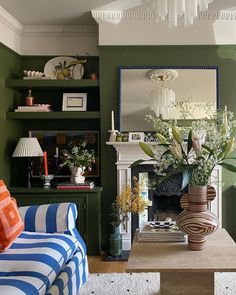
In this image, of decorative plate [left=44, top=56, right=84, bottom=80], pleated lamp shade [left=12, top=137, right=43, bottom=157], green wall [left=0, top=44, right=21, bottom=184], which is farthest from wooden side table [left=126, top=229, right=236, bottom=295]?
decorative plate [left=44, top=56, right=84, bottom=80]

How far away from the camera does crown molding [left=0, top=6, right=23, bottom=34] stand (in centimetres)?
405

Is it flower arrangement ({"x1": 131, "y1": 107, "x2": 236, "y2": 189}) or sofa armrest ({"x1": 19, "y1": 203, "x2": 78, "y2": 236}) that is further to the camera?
sofa armrest ({"x1": 19, "y1": 203, "x2": 78, "y2": 236})

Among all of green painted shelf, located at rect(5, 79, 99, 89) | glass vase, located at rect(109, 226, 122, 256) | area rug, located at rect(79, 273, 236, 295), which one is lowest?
area rug, located at rect(79, 273, 236, 295)

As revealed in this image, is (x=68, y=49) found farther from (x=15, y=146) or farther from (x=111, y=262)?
(x=111, y=262)

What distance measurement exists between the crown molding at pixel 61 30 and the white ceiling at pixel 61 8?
0.14m

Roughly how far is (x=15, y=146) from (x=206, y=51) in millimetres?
2436

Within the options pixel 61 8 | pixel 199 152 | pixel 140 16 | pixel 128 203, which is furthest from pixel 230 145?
pixel 61 8

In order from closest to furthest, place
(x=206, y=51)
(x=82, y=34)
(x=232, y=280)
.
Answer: (x=232, y=280), (x=206, y=51), (x=82, y=34)

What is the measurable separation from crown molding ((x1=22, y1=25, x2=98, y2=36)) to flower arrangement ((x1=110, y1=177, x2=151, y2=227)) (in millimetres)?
1868

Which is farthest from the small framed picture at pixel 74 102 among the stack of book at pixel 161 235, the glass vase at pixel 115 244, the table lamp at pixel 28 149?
the stack of book at pixel 161 235

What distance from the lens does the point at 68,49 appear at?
4.64 m

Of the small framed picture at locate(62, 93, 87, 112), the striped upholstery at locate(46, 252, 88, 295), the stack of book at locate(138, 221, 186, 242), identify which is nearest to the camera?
the striped upholstery at locate(46, 252, 88, 295)

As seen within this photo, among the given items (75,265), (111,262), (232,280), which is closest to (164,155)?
(75,265)

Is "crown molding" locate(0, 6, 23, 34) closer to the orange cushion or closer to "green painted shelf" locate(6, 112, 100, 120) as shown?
"green painted shelf" locate(6, 112, 100, 120)
